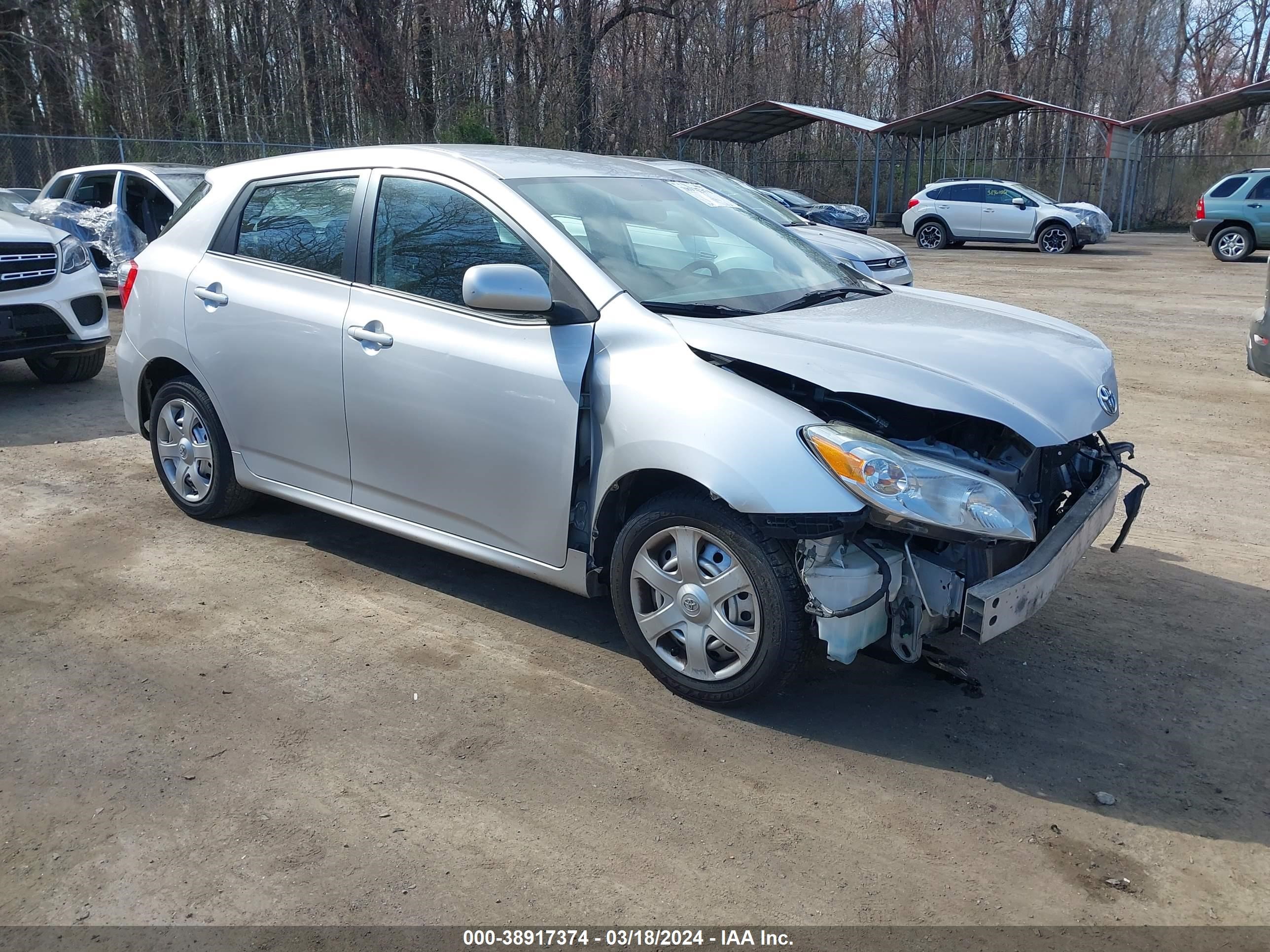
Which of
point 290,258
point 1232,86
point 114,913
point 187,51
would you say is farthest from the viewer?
point 1232,86

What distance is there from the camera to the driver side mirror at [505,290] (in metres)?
3.78

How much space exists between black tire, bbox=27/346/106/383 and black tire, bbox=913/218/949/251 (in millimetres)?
20958

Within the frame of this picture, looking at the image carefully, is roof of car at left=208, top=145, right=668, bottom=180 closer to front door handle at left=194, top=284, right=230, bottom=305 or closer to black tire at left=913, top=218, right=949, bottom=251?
front door handle at left=194, top=284, right=230, bottom=305

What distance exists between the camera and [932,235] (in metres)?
26.6

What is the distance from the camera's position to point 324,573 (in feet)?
16.6

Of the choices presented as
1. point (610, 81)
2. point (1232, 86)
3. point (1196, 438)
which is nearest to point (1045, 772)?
point (1196, 438)

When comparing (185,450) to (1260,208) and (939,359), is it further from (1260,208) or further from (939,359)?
(1260,208)

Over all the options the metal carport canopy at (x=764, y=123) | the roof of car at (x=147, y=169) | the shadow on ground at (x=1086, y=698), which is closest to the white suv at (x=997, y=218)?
the metal carport canopy at (x=764, y=123)

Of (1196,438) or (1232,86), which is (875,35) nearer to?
(1232,86)

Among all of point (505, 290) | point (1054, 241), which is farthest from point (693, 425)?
point (1054, 241)

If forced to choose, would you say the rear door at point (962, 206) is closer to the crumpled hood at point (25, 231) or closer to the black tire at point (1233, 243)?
the black tire at point (1233, 243)

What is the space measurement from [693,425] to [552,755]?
3.83 ft

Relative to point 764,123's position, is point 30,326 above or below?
below

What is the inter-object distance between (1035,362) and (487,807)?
2.36m
